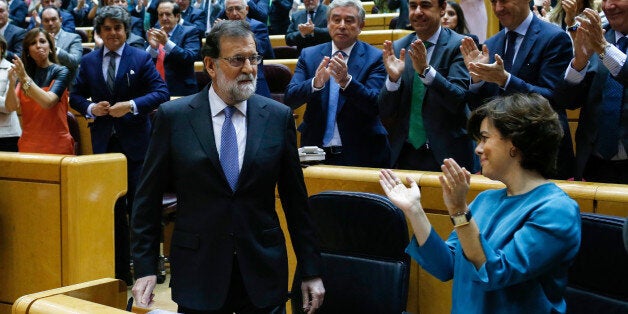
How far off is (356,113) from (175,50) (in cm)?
234

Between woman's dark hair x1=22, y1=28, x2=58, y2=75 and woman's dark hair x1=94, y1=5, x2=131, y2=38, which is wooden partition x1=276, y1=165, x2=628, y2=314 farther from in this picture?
woman's dark hair x1=22, y1=28, x2=58, y2=75

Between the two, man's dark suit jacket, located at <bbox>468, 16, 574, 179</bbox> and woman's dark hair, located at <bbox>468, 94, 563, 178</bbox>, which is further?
man's dark suit jacket, located at <bbox>468, 16, 574, 179</bbox>

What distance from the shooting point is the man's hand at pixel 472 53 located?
9.83ft

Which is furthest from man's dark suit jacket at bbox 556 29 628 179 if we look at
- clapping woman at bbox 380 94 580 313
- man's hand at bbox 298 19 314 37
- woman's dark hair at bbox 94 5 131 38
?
man's hand at bbox 298 19 314 37

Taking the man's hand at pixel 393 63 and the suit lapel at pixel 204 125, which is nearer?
the suit lapel at pixel 204 125

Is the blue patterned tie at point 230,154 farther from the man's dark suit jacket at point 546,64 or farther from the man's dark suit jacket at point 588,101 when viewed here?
the man's dark suit jacket at point 588,101

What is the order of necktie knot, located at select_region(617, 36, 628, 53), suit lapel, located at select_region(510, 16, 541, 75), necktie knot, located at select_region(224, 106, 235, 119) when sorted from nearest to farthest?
necktie knot, located at select_region(224, 106, 235, 119)
necktie knot, located at select_region(617, 36, 628, 53)
suit lapel, located at select_region(510, 16, 541, 75)

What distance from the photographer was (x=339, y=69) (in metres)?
3.24

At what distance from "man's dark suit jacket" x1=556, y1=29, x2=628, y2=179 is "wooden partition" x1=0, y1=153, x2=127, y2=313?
1.89 metres

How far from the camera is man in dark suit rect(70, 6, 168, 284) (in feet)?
13.4

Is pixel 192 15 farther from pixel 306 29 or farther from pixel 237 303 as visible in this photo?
pixel 237 303

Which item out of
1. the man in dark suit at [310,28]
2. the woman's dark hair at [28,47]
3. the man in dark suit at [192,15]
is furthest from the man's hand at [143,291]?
the man in dark suit at [192,15]

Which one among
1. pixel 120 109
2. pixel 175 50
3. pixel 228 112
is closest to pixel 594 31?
pixel 228 112

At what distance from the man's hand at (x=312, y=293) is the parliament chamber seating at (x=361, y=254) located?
0.18 metres
